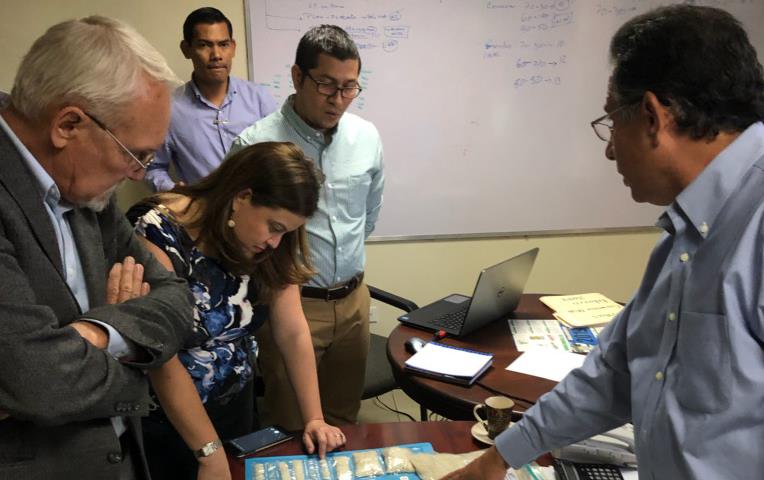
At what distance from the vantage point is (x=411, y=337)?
2.04 m

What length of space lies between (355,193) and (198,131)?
36.5 inches

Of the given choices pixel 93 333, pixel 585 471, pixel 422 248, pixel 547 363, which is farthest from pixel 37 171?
pixel 422 248

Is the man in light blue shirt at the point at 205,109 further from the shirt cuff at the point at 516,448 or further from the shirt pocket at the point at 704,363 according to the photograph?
the shirt pocket at the point at 704,363

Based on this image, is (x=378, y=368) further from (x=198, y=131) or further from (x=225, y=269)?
(x=198, y=131)

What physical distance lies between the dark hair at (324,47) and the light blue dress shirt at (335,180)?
180 mm

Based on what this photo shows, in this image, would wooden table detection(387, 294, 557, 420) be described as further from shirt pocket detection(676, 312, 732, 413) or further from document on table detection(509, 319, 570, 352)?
shirt pocket detection(676, 312, 732, 413)

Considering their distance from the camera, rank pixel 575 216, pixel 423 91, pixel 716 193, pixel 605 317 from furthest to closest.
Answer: pixel 575 216 < pixel 423 91 < pixel 605 317 < pixel 716 193

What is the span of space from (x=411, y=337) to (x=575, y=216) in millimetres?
1867

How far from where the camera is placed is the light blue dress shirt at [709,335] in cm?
82

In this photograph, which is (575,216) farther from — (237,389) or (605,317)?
(237,389)

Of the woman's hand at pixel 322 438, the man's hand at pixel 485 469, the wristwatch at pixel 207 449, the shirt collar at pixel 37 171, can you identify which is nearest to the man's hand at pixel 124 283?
the shirt collar at pixel 37 171

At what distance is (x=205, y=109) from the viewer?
282 centimetres

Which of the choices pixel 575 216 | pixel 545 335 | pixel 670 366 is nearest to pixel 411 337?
pixel 545 335

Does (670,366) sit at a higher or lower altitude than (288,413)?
higher
